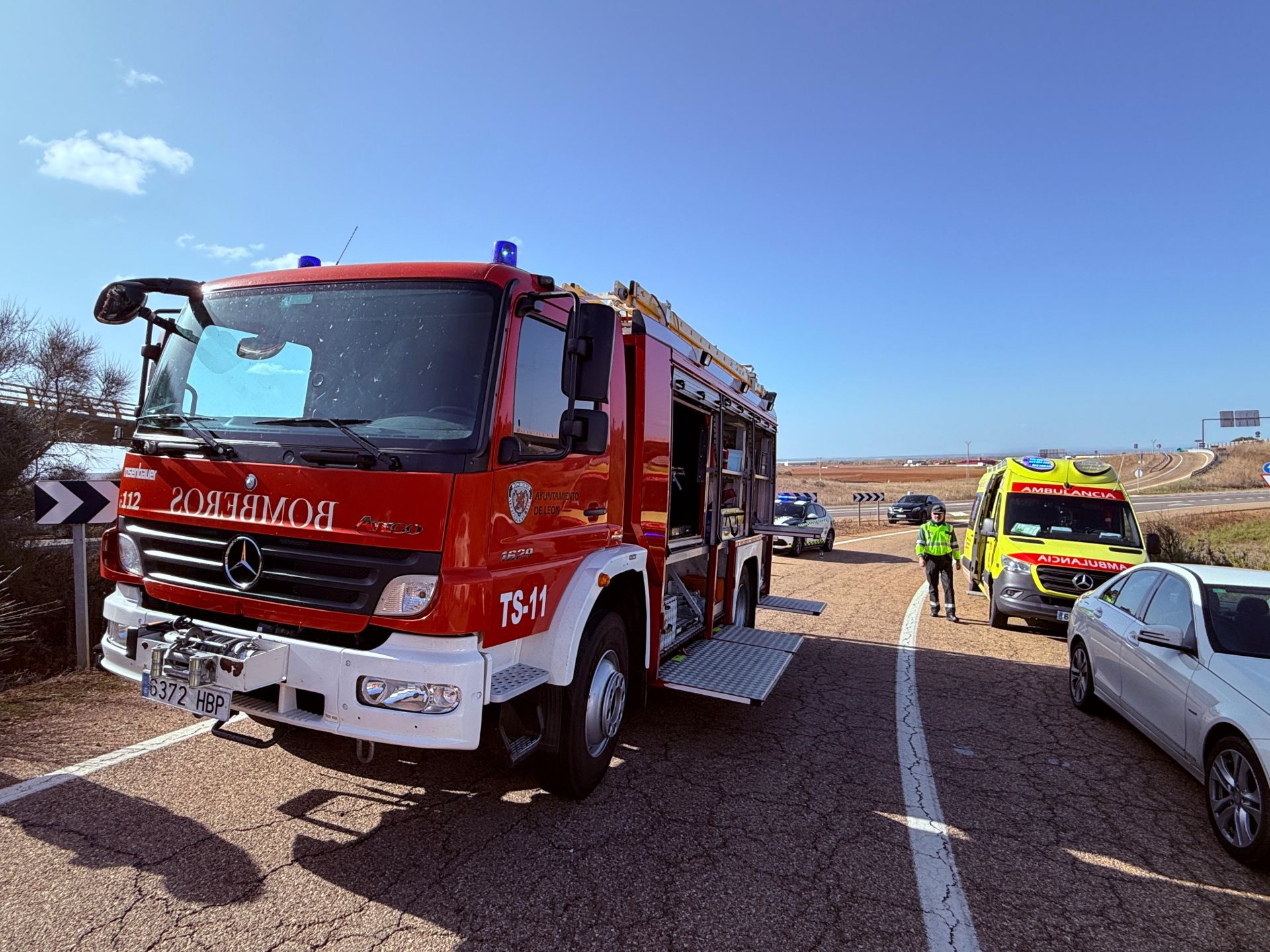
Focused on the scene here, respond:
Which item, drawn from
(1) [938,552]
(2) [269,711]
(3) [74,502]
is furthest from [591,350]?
(1) [938,552]

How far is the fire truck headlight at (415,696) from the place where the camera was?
9.37 feet

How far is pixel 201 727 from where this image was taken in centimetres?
469

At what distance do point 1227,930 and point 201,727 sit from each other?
18.4 ft

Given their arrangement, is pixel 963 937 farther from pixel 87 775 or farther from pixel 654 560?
pixel 87 775

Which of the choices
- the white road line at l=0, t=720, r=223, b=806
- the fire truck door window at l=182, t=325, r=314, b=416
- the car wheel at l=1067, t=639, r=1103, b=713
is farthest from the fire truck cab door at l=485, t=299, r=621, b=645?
the car wheel at l=1067, t=639, r=1103, b=713

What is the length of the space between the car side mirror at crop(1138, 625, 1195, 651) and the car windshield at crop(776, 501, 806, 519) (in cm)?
1495

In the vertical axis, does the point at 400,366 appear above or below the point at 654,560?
above

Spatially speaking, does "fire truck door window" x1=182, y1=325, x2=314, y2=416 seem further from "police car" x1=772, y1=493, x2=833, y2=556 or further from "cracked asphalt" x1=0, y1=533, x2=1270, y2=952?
"police car" x1=772, y1=493, x2=833, y2=556

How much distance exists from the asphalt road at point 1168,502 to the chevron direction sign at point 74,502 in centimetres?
3470

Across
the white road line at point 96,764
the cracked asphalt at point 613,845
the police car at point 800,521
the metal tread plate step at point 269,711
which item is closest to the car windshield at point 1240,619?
the cracked asphalt at point 613,845

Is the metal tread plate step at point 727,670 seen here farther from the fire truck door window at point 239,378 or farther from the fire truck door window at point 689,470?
the fire truck door window at point 239,378

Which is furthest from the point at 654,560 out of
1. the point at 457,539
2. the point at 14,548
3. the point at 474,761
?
the point at 14,548

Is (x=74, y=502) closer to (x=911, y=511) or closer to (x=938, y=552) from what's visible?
(x=938, y=552)

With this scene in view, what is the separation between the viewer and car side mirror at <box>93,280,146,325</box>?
3873 millimetres
